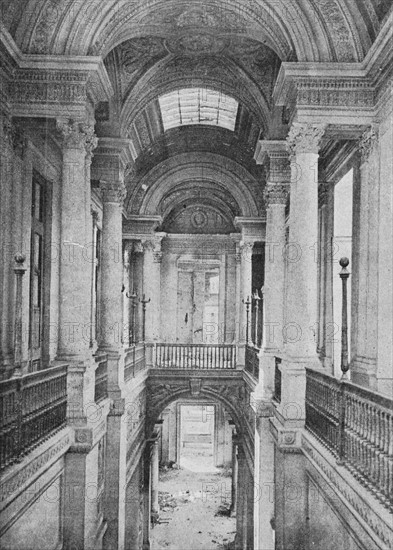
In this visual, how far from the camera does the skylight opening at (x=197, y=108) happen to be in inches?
675

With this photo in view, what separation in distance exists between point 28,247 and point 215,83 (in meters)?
5.97

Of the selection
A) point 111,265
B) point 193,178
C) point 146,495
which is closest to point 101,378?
point 111,265

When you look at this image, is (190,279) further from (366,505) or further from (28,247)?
(366,505)

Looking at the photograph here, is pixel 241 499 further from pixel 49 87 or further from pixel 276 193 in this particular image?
pixel 49 87

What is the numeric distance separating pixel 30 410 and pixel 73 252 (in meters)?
2.97

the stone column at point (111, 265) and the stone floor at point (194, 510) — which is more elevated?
the stone column at point (111, 265)

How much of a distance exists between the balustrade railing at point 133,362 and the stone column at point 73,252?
187 inches

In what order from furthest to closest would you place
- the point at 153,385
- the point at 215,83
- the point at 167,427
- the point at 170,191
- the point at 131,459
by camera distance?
1. the point at 167,427
2. the point at 170,191
3. the point at 153,385
4. the point at 131,459
5. the point at 215,83

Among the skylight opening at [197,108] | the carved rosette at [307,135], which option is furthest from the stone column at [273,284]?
the skylight opening at [197,108]

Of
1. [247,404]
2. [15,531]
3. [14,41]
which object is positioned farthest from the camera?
[247,404]

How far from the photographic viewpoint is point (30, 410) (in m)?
7.21

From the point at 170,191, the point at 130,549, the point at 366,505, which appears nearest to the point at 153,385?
the point at 130,549

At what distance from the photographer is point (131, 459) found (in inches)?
596

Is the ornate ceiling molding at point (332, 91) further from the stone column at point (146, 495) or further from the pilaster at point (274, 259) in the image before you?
the stone column at point (146, 495)
